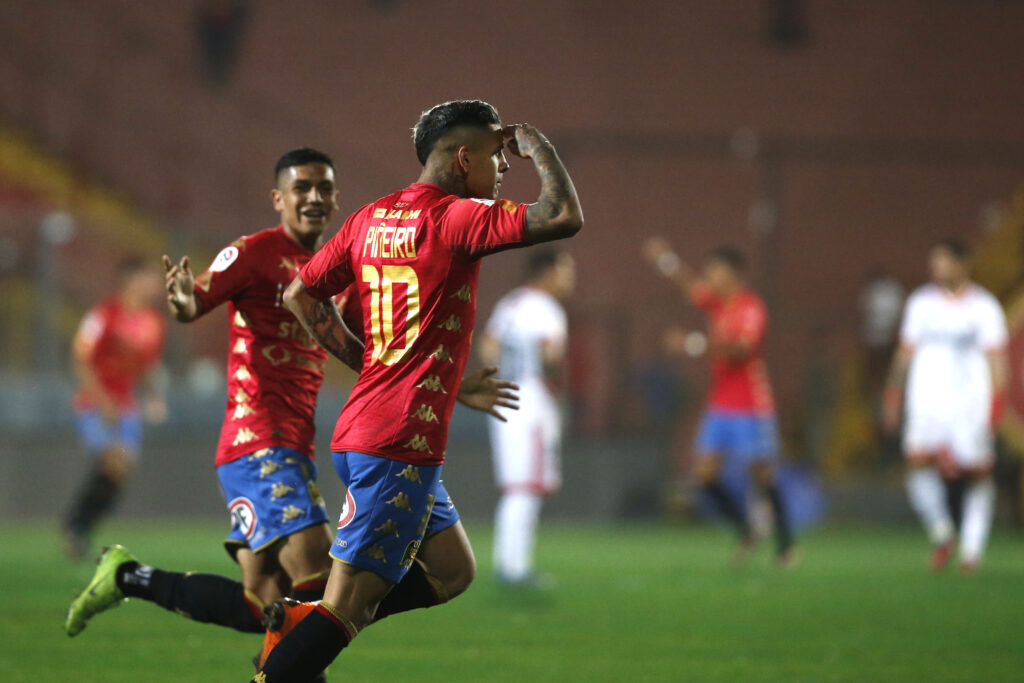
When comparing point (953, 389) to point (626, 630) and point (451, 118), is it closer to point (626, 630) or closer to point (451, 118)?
point (626, 630)

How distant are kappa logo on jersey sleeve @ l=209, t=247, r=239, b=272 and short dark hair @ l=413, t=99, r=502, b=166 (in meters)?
1.19

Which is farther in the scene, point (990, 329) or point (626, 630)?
point (990, 329)

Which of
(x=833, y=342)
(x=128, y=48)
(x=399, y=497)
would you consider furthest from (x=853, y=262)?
(x=399, y=497)

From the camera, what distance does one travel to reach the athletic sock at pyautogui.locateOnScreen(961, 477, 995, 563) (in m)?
11.1

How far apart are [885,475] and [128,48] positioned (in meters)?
13.3

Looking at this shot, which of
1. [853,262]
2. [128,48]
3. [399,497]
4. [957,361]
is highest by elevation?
[128,48]

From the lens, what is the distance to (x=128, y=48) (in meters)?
21.9

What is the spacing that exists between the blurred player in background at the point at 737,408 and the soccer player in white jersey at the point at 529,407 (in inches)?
87.0

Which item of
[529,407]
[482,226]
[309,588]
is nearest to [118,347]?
[529,407]

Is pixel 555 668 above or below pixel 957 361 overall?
below

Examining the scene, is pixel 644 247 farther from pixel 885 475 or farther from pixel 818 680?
pixel 818 680

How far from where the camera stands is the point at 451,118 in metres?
4.32

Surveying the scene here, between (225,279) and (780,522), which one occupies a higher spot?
(225,279)

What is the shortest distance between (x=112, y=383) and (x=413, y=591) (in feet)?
26.0
